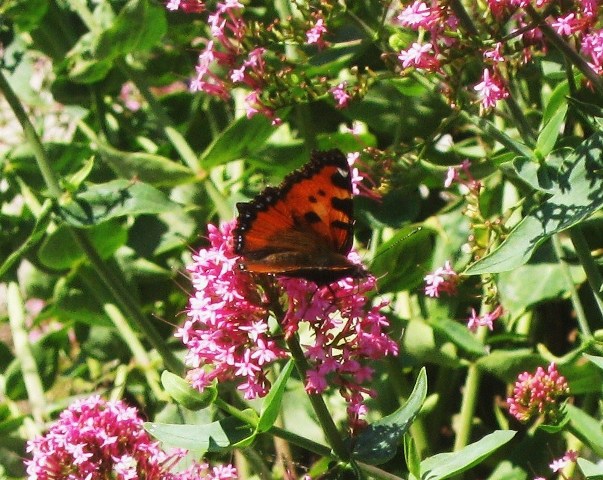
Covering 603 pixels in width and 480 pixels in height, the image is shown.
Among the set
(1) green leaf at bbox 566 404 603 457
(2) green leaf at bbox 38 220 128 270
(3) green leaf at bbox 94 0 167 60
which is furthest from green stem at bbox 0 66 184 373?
(1) green leaf at bbox 566 404 603 457

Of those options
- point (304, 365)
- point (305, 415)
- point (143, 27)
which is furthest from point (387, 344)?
point (143, 27)

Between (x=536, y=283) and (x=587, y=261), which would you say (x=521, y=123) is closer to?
(x=587, y=261)

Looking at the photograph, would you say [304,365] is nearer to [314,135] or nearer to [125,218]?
[314,135]

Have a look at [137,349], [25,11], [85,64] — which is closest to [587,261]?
[137,349]

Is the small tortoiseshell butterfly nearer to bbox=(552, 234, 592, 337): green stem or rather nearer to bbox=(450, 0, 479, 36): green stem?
bbox=(450, 0, 479, 36): green stem

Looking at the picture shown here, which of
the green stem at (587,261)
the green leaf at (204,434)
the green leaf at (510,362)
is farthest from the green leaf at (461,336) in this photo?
the green leaf at (204,434)

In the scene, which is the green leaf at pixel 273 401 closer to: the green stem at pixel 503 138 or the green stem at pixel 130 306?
the green stem at pixel 503 138
